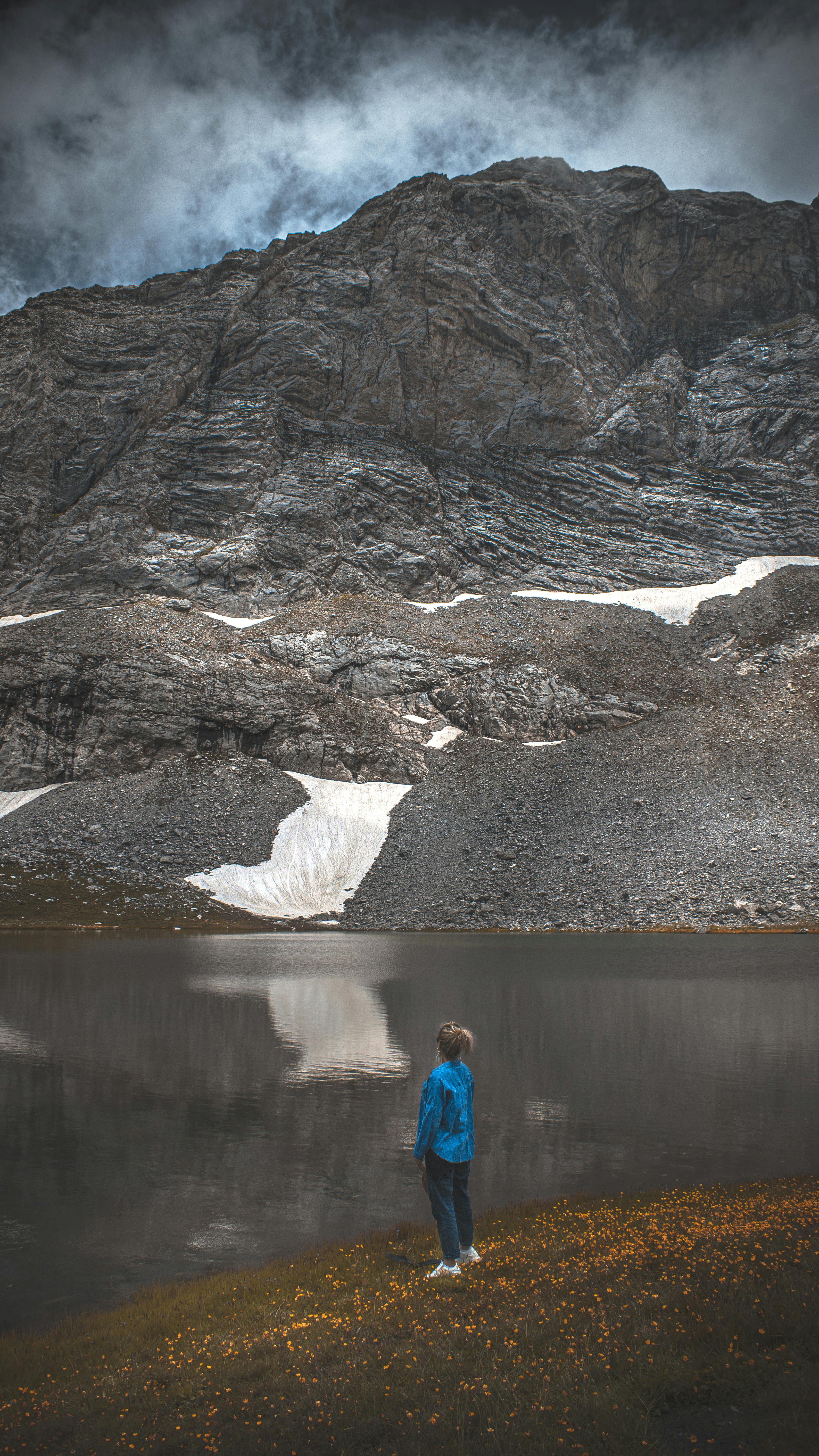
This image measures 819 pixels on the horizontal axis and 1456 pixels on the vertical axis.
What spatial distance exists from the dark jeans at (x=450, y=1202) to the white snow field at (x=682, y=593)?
96057 millimetres

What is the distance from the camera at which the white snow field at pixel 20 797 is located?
238 ft

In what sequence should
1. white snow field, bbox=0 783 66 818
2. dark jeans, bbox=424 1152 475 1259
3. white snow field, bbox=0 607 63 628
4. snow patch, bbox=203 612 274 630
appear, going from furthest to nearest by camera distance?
white snow field, bbox=0 607 63 628 < snow patch, bbox=203 612 274 630 < white snow field, bbox=0 783 66 818 < dark jeans, bbox=424 1152 475 1259

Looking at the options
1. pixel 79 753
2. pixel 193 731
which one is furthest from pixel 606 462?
pixel 79 753

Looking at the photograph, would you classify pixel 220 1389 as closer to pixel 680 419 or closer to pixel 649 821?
pixel 649 821

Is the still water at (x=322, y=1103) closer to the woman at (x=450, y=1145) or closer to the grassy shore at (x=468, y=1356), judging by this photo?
the grassy shore at (x=468, y=1356)

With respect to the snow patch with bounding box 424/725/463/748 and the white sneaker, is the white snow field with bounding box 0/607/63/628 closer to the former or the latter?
the snow patch with bounding box 424/725/463/748

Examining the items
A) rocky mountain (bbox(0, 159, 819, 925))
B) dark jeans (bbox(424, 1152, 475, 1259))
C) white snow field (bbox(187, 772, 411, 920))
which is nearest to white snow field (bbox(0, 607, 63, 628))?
rocky mountain (bbox(0, 159, 819, 925))

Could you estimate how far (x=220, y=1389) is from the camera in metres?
5.46

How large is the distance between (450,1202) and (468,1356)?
6.95 ft

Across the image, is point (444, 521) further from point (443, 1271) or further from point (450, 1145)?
point (443, 1271)

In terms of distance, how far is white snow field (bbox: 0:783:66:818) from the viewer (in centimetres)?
7269

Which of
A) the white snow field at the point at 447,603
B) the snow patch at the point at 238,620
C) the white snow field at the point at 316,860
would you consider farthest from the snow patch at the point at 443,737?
the snow patch at the point at 238,620

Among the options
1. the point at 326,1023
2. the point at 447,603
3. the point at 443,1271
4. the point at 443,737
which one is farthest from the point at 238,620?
the point at 443,1271

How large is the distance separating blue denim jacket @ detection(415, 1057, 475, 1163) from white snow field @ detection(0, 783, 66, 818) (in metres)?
73.1
